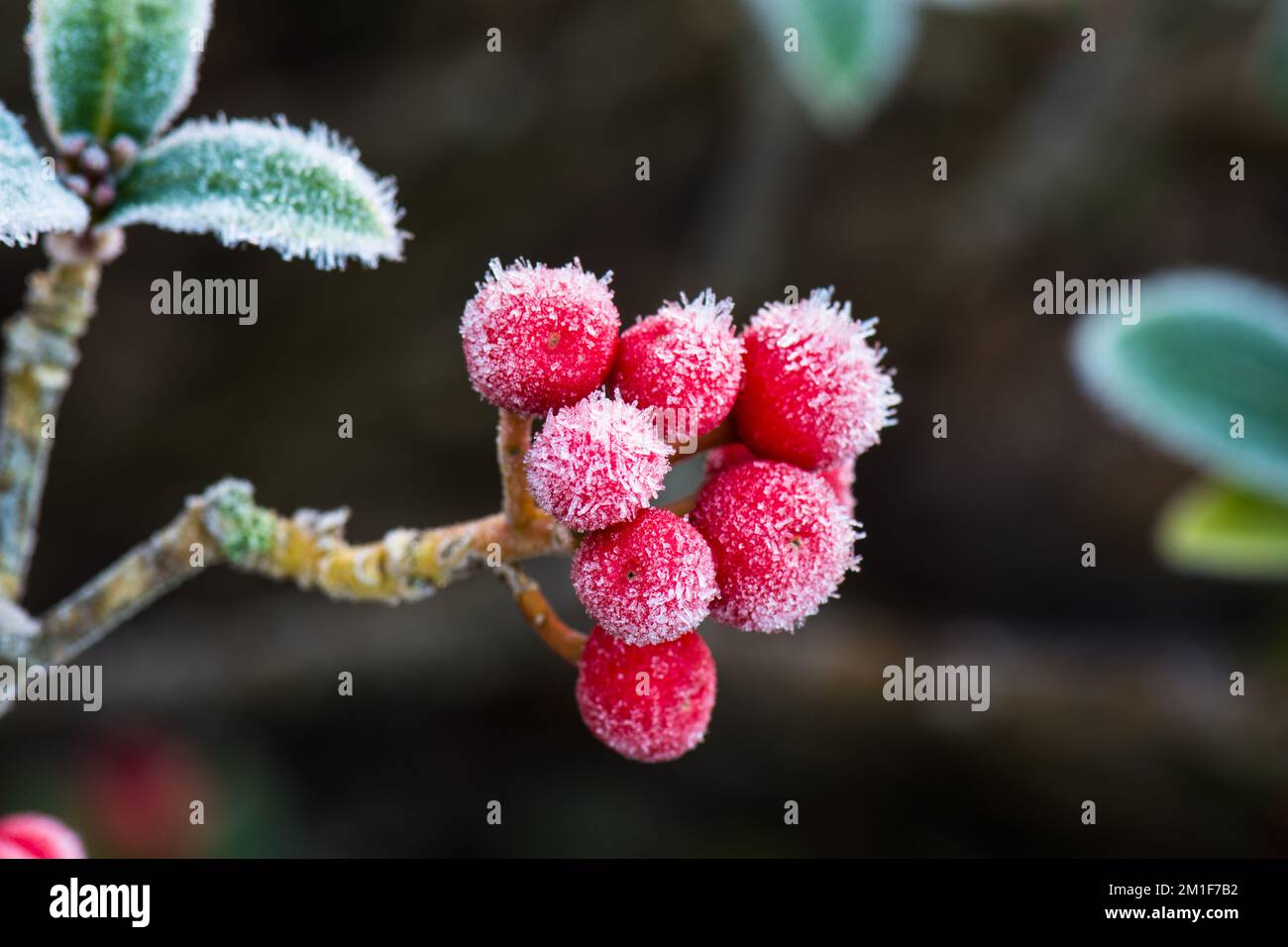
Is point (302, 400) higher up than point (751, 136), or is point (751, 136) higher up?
point (751, 136)

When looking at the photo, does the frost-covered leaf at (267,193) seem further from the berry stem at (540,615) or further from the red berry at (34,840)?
the red berry at (34,840)

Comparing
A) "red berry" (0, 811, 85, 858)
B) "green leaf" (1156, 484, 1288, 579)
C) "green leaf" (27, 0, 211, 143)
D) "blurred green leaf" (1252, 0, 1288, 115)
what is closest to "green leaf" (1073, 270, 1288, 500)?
"green leaf" (1156, 484, 1288, 579)

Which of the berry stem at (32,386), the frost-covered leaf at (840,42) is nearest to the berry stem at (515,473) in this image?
the berry stem at (32,386)

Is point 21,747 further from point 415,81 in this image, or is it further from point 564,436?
point 564,436

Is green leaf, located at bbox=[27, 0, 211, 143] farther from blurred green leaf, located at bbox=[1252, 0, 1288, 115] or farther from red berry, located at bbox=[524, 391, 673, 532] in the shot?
blurred green leaf, located at bbox=[1252, 0, 1288, 115]

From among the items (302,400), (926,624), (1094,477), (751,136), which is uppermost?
(751,136)

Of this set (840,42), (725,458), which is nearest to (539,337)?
(725,458)
